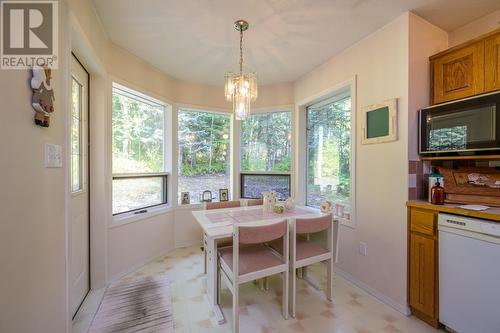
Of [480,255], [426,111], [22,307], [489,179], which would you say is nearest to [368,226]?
[480,255]

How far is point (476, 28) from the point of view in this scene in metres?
1.89

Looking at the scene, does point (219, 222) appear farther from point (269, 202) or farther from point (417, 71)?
point (417, 71)

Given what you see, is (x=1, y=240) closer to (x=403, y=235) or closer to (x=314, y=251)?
(x=314, y=251)

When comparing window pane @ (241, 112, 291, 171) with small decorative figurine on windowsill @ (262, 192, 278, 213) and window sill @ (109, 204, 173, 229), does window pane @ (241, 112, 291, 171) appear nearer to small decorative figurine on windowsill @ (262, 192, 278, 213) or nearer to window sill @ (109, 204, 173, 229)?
small decorative figurine on windowsill @ (262, 192, 278, 213)

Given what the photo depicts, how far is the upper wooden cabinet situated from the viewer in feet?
5.08

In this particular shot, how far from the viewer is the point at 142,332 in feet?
5.29

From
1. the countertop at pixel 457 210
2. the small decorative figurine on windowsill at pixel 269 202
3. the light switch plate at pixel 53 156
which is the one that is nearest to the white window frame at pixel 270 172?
the small decorative figurine on windowsill at pixel 269 202

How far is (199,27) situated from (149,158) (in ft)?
5.83

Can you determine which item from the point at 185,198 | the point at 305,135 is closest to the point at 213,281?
the point at 185,198

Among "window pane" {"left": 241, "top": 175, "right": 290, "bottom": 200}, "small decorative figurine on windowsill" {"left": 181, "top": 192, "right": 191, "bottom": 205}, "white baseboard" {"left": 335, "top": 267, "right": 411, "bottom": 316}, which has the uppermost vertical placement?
"window pane" {"left": 241, "top": 175, "right": 290, "bottom": 200}

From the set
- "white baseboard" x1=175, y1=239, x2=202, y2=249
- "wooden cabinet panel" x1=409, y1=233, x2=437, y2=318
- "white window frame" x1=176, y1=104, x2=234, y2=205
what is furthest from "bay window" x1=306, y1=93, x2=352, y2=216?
"white baseboard" x1=175, y1=239, x2=202, y2=249

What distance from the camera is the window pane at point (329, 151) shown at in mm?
2615

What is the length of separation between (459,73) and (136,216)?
3512 mm

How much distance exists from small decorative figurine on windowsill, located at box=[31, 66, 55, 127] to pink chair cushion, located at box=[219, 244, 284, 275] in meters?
1.50
